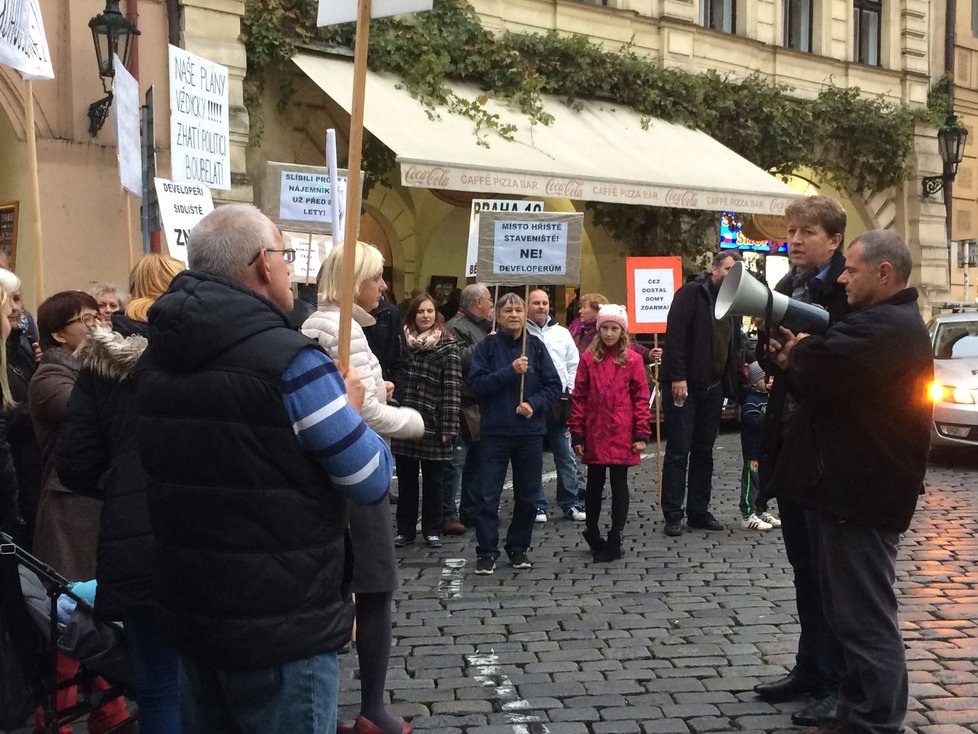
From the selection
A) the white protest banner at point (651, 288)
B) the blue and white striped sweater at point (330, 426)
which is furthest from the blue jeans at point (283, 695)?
the white protest banner at point (651, 288)

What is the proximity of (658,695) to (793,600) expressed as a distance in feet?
5.95

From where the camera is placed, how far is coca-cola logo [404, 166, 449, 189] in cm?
1240

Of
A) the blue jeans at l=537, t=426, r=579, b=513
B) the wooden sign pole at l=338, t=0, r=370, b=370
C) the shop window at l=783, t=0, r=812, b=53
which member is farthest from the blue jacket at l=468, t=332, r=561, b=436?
the shop window at l=783, t=0, r=812, b=53

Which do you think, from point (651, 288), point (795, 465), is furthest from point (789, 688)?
point (651, 288)

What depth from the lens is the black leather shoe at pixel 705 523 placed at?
8.49 meters

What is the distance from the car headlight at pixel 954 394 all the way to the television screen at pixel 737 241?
321 inches

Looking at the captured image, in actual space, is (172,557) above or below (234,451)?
below

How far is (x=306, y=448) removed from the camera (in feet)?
8.81

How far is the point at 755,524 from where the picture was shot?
27.9 ft

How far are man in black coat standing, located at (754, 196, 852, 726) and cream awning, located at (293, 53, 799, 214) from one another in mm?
8116

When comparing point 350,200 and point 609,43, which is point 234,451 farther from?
point 609,43

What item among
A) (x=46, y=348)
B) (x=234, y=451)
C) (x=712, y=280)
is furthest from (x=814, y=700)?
(x=712, y=280)

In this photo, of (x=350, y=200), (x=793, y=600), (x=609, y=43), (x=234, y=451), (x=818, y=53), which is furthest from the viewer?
(x=818, y=53)

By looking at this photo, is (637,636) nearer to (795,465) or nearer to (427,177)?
(795,465)
